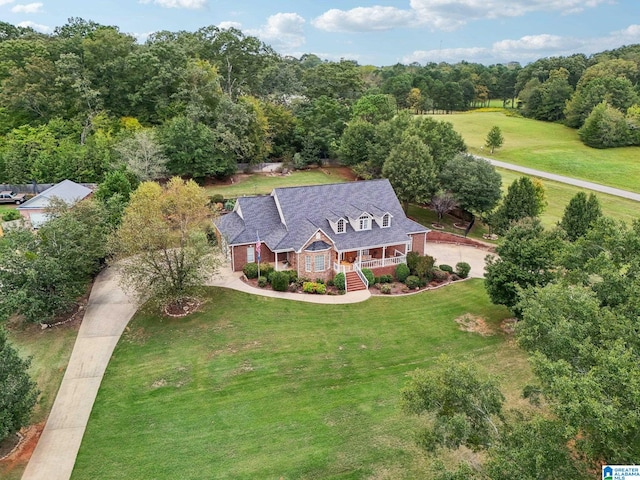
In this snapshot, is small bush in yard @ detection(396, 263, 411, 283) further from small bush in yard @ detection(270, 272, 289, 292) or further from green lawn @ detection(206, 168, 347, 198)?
green lawn @ detection(206, 168, 347, 198)

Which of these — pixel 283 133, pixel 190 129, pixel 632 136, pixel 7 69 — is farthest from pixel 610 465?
pixel 632 136

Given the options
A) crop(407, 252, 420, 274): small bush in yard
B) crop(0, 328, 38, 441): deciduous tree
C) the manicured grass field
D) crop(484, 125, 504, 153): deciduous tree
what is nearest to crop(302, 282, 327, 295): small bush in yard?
crop(407, 252, 420, 274): small bush in yard

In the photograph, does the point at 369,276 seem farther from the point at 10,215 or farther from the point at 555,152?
the point at 555,152

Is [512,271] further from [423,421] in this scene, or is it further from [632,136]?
[632,136]

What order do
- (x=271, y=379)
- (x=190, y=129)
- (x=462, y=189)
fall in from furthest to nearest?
(x=190, y=129), (x=462, y=189), (x=271, y=379)

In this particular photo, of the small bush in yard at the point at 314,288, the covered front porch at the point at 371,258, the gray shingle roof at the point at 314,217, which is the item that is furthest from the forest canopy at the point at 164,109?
the small bush in yard at the point at 314,288

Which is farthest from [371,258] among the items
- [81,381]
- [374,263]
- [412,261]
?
[81,381]
